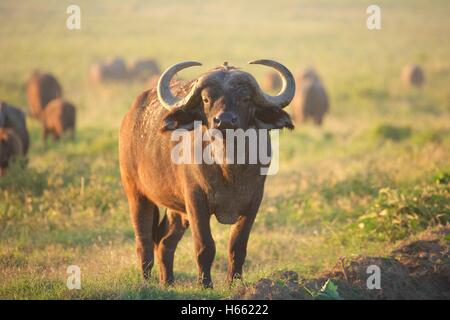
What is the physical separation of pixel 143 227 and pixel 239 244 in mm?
1411

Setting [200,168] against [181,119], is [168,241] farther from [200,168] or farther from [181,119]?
[181,119]

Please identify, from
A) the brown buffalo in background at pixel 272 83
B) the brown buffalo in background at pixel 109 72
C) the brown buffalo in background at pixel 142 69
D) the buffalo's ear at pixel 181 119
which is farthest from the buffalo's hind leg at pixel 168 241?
the brown buffalo in background at pixel 142 69

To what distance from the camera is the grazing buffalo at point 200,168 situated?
716cm

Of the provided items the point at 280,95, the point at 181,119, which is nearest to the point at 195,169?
the point at 181,119

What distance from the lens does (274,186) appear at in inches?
526

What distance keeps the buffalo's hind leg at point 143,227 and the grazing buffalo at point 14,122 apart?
6154 millimetres

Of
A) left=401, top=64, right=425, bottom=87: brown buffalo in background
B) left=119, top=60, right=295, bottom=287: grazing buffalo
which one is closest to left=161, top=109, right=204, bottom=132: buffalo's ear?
left=119, top=60, right=295, bottom=287: grazing buffalo

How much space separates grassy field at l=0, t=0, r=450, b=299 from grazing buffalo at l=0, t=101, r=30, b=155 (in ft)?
2.08

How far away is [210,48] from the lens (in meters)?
41.8

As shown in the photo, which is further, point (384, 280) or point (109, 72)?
point (109, 72)

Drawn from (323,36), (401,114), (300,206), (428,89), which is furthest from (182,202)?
(323,36)
